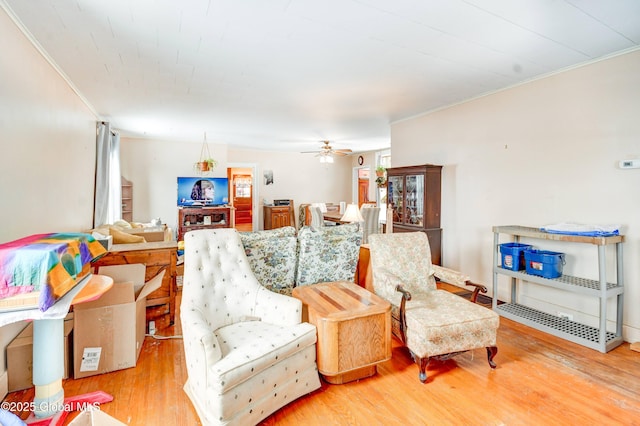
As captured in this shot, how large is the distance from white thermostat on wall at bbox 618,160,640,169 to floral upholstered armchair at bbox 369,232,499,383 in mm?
1667

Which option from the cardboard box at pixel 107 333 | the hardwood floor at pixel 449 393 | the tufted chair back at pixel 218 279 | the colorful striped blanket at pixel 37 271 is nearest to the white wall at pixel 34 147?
the cardboard box at pixel 107 333

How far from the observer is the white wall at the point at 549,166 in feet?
8.95

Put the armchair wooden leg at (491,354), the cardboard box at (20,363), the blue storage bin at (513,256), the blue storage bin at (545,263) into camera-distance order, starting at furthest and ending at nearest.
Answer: the blue storage bin at (513,256) < the blue storage bin at (545,263) < the armchair wooden leg at (491,354) < the cardboard box at (20,363)

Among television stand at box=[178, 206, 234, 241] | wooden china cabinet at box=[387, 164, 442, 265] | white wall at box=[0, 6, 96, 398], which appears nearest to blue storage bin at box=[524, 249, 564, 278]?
wooden china cabinet at box=[387, 164, 442, 265]

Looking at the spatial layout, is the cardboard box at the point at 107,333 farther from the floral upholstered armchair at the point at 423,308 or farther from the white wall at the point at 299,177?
the white wall at the point at 299,177

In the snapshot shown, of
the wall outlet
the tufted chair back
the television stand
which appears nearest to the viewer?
the tufted chair back

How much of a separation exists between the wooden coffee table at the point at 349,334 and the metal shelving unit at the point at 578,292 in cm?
182

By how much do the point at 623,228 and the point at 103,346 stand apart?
169 inches

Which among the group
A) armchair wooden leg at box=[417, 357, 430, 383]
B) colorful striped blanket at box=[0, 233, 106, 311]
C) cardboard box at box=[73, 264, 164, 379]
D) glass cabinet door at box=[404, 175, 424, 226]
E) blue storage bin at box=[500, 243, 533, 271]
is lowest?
armchair wooden leg at box=[417, 357, 430, 383]

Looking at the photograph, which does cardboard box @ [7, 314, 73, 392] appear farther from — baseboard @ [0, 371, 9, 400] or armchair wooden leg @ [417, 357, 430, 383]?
armchair wooden leg @ [417, 357, 430, 383]

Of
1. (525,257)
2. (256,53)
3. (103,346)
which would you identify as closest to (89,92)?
(256,53)

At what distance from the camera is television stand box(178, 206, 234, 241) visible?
6.99 m

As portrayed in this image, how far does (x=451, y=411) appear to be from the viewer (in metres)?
1.89

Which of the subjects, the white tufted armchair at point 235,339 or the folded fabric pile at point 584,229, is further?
the folded fabric pile at point 584,229
